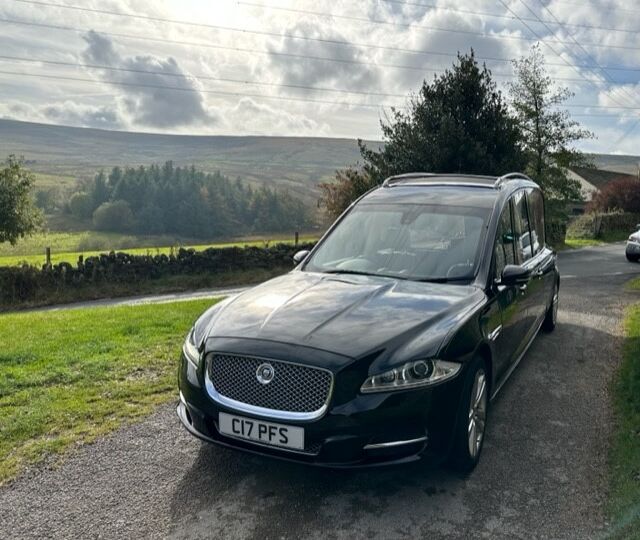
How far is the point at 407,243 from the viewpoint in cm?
449

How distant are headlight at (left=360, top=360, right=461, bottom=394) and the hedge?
17858mm

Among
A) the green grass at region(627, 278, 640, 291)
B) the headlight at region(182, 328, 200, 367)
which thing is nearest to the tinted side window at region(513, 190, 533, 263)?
the headlight at region(182, 328, 200, 367)

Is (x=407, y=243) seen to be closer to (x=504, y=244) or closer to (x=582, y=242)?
(x=504, y=244)

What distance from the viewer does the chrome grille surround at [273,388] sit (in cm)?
293

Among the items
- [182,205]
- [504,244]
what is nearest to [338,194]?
[504,244]

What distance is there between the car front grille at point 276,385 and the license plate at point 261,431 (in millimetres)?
96

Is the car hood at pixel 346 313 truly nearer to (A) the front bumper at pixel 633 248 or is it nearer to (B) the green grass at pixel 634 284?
(B) the green grass at pixel 634 284

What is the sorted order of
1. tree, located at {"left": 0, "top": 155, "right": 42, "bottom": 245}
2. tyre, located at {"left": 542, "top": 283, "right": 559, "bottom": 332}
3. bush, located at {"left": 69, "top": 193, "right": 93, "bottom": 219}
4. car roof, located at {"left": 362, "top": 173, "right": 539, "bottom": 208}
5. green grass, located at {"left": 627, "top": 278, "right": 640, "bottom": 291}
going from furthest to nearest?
1. bush, located at {"left": 69, "top": 193, "right": 93, "bottom": 219}
2. tree, located at {"left": 0, "top": 155, "right": 42, "bottom": 245}
3. green grass, located at {"left": 627, "top": 278, "right": 640, "bottom": 291}
4. tyre, located at {"left": 542, "top": 283, "right": 559, "bottom": 332}
5. car roof, located at {"left": 362, "top": 173, "right": 539, "bottom": 208}

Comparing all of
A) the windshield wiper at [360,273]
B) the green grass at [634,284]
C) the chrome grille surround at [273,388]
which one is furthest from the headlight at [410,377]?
the green grass at [634,284]

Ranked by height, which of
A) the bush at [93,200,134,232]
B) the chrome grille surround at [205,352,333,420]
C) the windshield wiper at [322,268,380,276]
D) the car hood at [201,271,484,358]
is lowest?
the bush at [93,200,134,232]

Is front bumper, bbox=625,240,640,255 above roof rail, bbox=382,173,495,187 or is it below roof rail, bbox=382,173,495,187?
below

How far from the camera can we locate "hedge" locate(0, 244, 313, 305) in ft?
58.6

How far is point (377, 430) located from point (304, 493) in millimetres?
705

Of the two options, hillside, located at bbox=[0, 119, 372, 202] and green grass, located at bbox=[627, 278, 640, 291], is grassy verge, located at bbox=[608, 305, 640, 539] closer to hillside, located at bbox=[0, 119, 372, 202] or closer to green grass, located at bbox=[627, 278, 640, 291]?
green grass, located at bbox=[627, 278, 640, 291]
